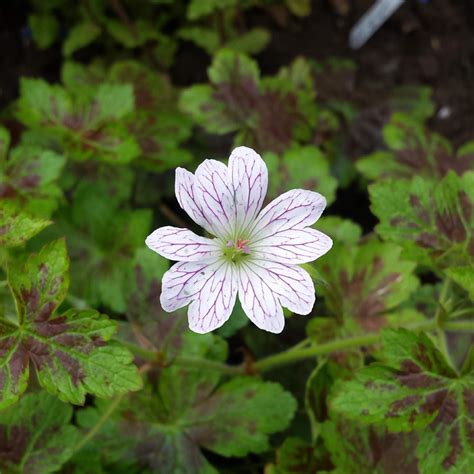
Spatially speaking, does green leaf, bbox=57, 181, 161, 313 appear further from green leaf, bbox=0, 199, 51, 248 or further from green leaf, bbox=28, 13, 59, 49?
green leaf, bbox=28, 13, 59, 49

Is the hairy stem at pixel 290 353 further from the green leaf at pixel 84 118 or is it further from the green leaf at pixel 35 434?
the green leaf at pixel 84 118

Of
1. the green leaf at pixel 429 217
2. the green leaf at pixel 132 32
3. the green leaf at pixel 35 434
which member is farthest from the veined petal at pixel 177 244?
the green leaf at pixel 132 32

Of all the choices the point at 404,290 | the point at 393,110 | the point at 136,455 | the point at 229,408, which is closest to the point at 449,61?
the point at 393,110

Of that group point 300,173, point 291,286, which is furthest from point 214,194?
point 300,173

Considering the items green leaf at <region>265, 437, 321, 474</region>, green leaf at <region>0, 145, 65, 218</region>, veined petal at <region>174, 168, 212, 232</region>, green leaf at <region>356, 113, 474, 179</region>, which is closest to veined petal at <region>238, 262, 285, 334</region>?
veined petal at <region>174, 168, 212, 232</region>

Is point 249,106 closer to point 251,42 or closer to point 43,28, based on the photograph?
point 251,42

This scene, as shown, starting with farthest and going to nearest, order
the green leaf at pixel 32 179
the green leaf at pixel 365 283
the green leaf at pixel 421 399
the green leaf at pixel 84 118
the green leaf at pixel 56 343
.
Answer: the green leaf at pixel 84 118
the green leaf at pixel 365 283
the green leaf at pixel 32 179
the green leaf at pixel 421 399
the green leaf at pixel 56 343

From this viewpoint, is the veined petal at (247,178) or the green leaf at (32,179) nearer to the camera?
the veined petal at (247,178)

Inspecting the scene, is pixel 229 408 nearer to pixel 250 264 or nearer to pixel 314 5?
pixel 250 264
